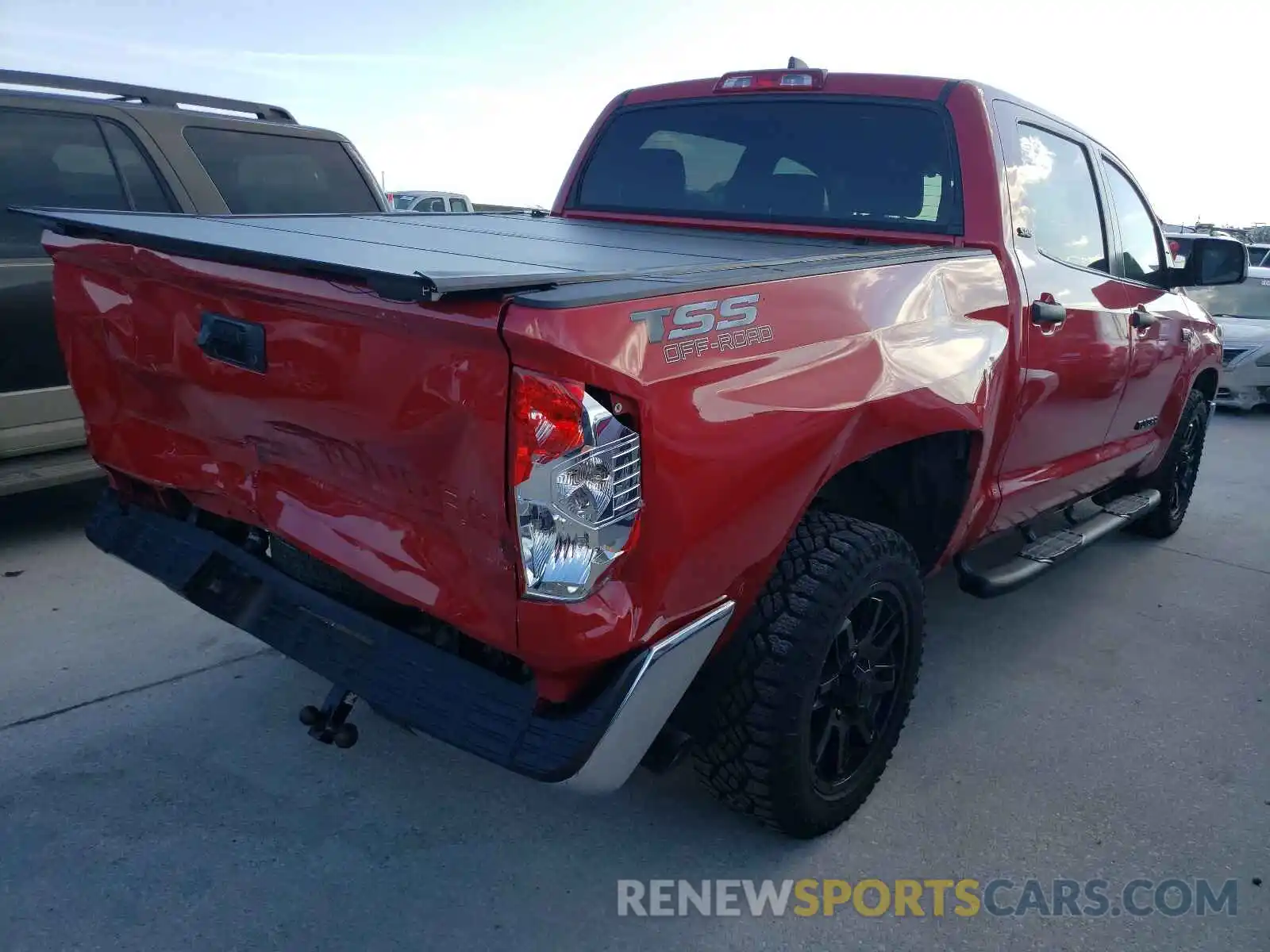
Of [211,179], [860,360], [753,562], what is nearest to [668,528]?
[753,562]

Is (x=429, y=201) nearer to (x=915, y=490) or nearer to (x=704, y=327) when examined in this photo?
(x=915, y=490)

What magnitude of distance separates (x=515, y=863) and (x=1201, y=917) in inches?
66.2

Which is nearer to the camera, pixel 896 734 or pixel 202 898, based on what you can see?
pixel 202 898

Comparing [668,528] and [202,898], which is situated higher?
[668,528]

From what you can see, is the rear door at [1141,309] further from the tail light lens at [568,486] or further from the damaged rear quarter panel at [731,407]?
the tail light lens at [568,486]

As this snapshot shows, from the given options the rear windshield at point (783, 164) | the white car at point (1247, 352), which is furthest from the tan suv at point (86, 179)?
the white car at point (1247, 352)

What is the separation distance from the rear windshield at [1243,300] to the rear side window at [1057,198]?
26.8 ft

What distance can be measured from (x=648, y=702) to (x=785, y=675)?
1.49 feet

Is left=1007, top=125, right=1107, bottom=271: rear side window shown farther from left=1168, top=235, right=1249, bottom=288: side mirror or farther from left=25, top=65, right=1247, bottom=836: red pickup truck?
left=1168, top=235, right=1249, bottom=288: side mirror

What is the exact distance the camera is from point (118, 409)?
8.77ft

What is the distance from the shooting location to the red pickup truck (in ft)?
6.18

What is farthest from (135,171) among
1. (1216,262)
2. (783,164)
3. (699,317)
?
(1216,262)

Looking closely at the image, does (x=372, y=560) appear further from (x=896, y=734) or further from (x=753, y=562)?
(x=896, y=734)

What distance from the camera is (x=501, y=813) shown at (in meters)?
2.76
